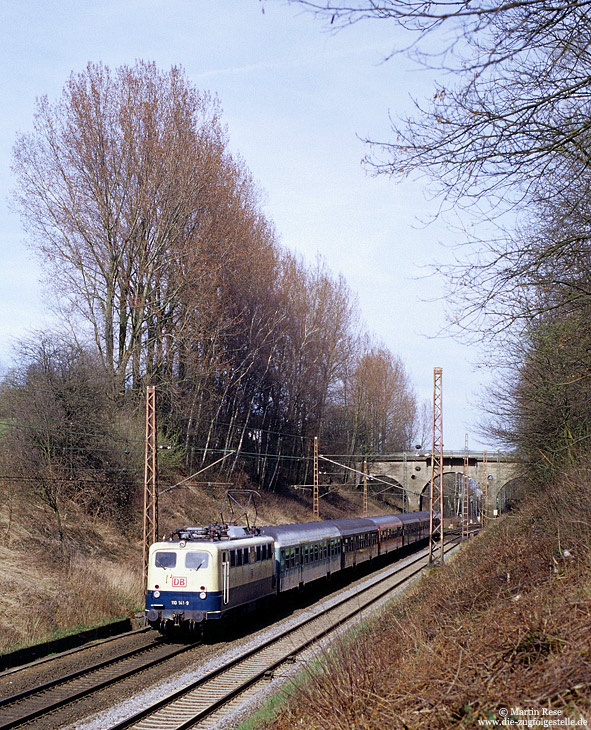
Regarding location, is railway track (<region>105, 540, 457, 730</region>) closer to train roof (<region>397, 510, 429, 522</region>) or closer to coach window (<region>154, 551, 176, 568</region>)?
coach window (<region>154, 551, 176, 568</region>)

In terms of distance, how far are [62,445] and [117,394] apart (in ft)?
17.9

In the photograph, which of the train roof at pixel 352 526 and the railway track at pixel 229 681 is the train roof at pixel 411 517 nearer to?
the train roof at pixel 352 526

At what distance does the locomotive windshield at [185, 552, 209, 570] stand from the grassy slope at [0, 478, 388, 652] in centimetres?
303

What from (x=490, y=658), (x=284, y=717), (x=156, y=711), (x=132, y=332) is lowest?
(x=156, y=711)

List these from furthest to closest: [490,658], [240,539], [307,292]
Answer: [307,292] → [240,539] → [490,658]

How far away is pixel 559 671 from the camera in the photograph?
6.05 m

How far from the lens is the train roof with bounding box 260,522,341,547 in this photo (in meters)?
24.8

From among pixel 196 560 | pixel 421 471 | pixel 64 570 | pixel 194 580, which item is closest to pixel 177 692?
pixel 194 580

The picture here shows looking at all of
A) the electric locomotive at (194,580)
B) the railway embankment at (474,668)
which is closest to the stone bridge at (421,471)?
the electric locomotive at (194,580)

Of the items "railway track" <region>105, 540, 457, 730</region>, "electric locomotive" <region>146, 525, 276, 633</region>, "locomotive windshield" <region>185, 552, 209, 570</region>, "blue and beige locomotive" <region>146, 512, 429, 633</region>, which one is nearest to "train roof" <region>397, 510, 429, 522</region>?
"blue and beige locomotive" <region>146, 512, 429, 633</region>

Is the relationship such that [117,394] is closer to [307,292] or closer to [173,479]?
[173,479]

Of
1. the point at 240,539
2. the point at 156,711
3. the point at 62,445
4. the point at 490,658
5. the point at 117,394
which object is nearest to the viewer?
the point at 490,658

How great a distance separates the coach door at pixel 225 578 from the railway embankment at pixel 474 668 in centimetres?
792

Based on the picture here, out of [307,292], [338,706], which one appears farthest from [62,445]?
[307,292]
